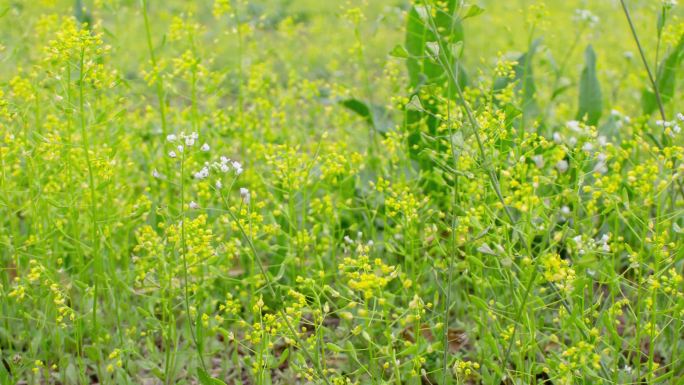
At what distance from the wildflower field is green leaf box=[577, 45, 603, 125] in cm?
1

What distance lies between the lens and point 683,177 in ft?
8.86

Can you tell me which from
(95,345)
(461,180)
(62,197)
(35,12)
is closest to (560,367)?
(461,180)

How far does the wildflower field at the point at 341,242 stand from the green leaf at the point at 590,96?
1 centimetres

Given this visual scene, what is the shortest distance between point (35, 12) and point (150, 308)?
4225 millimetres

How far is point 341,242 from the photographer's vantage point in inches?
114

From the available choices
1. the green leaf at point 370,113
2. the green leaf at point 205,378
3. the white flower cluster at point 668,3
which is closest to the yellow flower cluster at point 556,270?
the green leaf at point 205,378

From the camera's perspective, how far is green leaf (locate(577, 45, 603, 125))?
10.8 ft

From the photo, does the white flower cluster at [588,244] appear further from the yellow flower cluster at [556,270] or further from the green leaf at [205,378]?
the green leaf at [205,378]

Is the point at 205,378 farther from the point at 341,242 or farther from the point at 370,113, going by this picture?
the point at 370,113

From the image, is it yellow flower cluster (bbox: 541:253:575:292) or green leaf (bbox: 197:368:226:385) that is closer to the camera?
yellow flower cluster (bbox: 541:253:575:292)

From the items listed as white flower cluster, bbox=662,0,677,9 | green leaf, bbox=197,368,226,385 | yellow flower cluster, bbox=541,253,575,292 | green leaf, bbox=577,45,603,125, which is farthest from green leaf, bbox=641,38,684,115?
green leaf, bbox=197,368,226,385

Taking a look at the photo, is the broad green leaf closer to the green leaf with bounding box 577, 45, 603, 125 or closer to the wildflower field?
the wildflower field

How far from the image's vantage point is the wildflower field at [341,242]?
1965 mm

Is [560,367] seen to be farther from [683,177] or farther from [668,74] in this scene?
[668,74]
